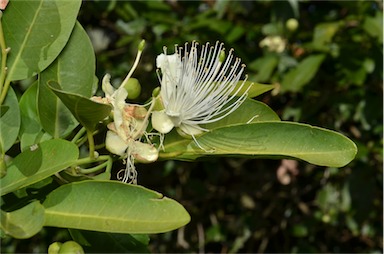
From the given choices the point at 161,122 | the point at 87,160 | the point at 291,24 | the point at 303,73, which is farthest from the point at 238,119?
the point at 291,24

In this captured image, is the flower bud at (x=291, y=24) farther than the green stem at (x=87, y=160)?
Yes

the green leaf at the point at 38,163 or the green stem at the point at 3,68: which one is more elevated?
the green stem at the point at 3,68

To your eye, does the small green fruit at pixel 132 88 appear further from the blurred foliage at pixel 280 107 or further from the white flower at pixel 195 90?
the blurred foliage at pixel 280 107

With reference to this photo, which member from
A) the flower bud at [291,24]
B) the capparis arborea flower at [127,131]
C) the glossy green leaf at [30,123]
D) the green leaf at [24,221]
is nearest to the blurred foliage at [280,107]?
the flower bud at [291,24]

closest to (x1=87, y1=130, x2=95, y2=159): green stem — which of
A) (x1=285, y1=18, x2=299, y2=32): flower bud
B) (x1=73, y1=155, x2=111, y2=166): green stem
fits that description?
(x1=73, y1=155, x2=111, y2=166): green stem

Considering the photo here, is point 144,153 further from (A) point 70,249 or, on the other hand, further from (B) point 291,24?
(B) point 291,24

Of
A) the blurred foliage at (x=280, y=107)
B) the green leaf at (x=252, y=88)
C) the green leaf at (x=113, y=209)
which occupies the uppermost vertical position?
the green leaf at (x=252, y=88)

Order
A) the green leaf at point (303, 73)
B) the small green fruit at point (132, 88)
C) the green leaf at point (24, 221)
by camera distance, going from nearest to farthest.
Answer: the green leaf at point (24, 221), the small green fruit at point (132, 88), the green leaf at point (303, 73)

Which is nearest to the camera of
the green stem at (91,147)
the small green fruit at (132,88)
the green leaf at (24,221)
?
the green leaf at (24,221)
